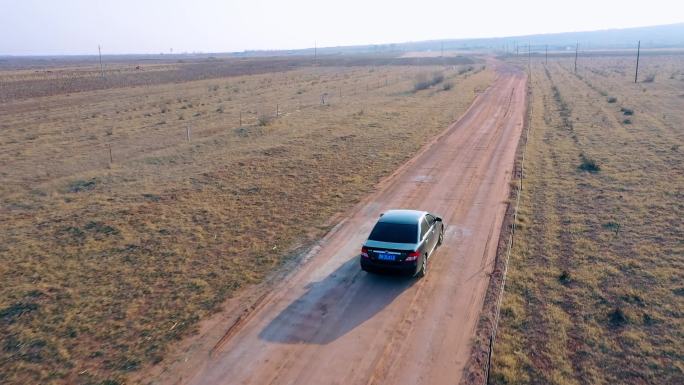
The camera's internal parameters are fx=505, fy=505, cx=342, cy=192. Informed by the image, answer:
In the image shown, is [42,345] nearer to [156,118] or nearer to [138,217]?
[138,217]

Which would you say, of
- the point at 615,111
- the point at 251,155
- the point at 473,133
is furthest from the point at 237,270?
the point at 615,111

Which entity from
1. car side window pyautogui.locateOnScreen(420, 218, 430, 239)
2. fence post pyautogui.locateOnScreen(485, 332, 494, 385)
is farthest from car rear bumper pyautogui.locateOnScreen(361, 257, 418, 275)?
fence post pyautogui.locateOnScreen(485, 332, 494, 385)

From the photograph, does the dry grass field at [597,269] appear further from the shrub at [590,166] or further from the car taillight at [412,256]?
the car taillight at [412,256]

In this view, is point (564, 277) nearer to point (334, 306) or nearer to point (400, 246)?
point (400, 246)

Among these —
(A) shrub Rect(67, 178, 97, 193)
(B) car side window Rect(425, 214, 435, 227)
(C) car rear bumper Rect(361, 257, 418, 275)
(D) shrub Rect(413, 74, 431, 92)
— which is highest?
(D) shrub Rect(413, 74, 431, 92)

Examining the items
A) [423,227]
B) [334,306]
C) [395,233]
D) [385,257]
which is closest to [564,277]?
[423,227]

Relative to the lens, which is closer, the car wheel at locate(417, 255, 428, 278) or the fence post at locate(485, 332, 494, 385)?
the fence post at locate(485, 332, 494, 385)

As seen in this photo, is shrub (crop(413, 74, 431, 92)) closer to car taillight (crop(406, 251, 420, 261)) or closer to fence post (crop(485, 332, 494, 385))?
car taillight (crop(406, 251, 420, 261))
